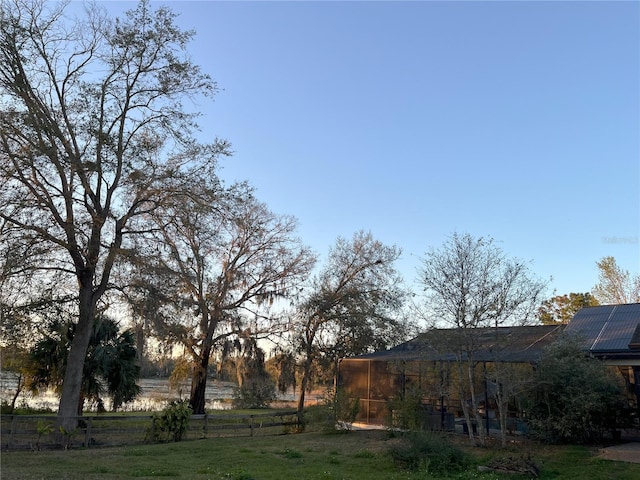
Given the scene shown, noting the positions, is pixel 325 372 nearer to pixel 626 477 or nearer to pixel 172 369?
pixel 172 369

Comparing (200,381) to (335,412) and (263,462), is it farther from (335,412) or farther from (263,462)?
(263,462)

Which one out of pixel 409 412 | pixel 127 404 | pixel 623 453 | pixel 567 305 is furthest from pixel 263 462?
pixel 567 305

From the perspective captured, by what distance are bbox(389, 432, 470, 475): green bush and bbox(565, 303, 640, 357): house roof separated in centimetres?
655

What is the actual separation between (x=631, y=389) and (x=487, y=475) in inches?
335

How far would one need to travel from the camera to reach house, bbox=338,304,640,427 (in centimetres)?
1305

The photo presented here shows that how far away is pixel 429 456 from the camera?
9477 millimetres

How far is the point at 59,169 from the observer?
12492 mm

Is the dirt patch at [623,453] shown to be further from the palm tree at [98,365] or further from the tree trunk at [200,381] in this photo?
the tree trunk at [200,381]

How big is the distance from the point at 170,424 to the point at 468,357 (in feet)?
28.5

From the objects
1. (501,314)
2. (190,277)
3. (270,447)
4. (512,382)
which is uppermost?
(190,277)

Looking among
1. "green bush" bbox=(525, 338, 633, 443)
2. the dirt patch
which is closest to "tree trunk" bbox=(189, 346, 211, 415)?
"green bush" bbox=(525, 338, 633, 443)

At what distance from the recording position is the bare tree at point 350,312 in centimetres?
2553

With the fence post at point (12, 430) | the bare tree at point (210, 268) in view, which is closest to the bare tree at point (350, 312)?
the bare tree at point (210, 268)

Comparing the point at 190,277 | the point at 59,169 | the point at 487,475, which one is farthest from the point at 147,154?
the point at 487,475
